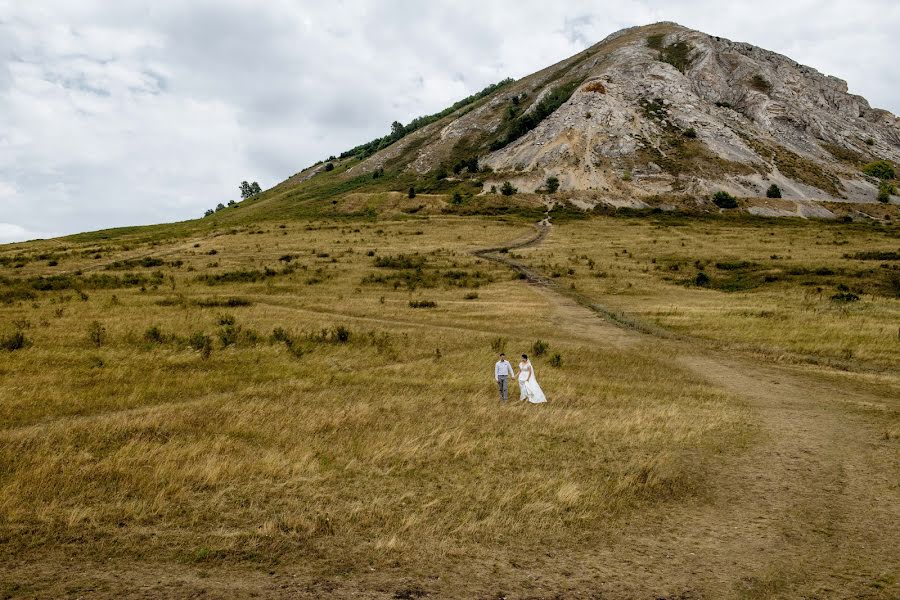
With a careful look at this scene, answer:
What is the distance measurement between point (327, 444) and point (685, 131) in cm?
14939

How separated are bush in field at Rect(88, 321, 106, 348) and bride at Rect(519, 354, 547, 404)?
20542 mm

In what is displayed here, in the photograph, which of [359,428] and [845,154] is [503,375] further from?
[845,154]

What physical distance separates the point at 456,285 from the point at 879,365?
33.3 metres

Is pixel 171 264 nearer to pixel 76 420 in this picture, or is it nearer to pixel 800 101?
pixel 76 420

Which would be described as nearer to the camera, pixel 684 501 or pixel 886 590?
pixel 886 590

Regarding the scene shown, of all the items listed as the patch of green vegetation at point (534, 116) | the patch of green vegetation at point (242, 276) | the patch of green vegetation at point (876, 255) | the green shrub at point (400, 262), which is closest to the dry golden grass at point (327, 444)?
the patch of green vegetation at point (242, 276)

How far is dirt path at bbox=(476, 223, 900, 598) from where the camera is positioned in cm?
842

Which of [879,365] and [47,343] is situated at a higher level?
[47,343]

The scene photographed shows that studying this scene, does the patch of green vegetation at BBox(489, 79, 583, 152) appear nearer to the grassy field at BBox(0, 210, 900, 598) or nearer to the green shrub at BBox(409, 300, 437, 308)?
the grassy field at BBox(0, 210, 900, 598)

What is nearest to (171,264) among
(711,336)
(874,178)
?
(711,336)

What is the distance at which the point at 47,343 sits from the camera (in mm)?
25141

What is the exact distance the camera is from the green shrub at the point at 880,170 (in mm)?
135125

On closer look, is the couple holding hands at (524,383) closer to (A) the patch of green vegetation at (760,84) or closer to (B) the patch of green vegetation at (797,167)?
(B) the patch of green vegetation at (797,167)

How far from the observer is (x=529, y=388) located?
1909 centimetres
